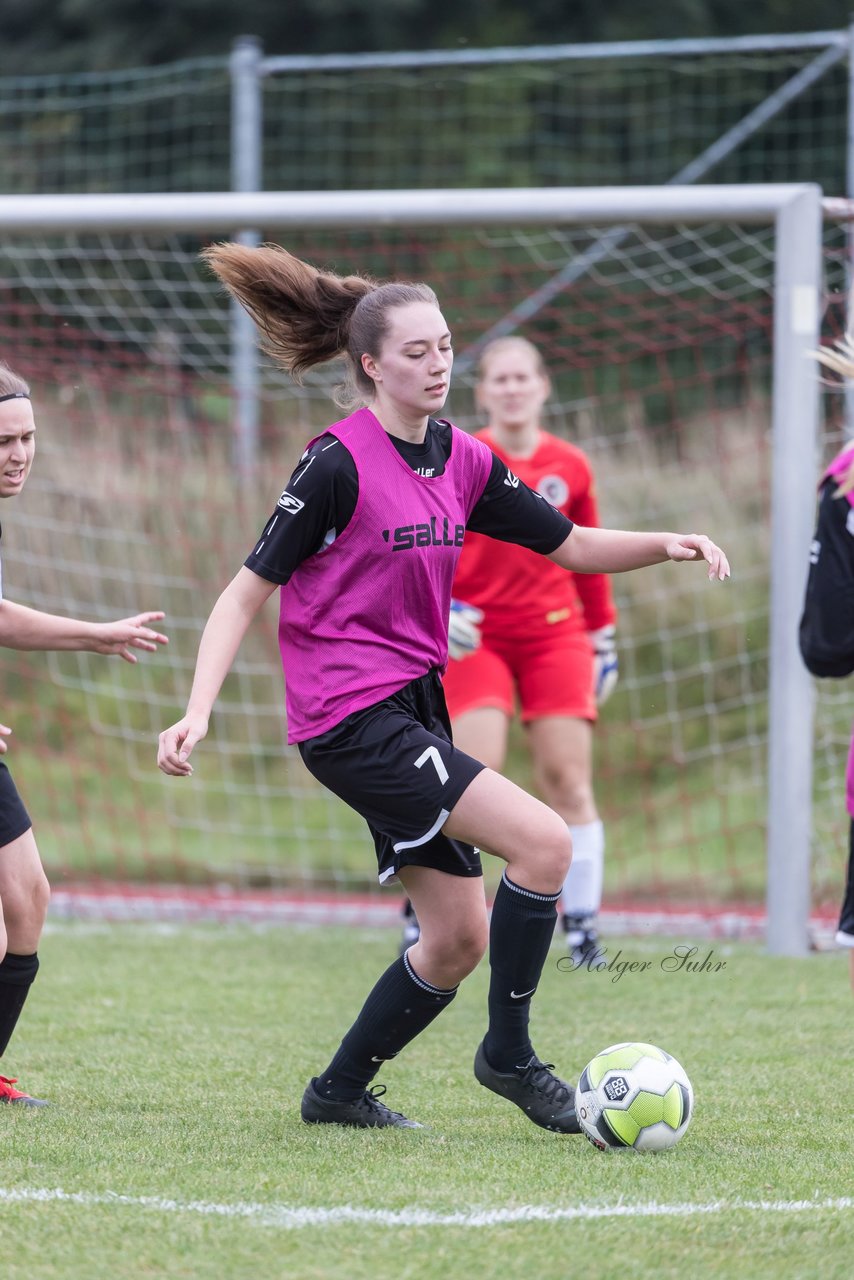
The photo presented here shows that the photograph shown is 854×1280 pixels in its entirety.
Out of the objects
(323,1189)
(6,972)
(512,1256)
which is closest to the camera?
(512,1256)

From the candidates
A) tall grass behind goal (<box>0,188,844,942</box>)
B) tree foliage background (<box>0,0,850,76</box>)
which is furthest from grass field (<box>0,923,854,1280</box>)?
tree foliage background (<box>0,0,850,76</box>)

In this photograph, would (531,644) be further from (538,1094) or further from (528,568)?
(538,1094)

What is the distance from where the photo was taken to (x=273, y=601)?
9.41 metres

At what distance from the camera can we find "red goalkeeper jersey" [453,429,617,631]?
5.85 meters

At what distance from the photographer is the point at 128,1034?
479 cm

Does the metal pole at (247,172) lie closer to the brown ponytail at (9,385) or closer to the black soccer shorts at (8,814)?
the brown ponytail at (9,385)

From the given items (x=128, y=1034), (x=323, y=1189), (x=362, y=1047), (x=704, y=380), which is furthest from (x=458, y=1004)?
(x=704, y=380)

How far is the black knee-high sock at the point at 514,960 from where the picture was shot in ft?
11.5

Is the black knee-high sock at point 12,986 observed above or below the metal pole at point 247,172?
below

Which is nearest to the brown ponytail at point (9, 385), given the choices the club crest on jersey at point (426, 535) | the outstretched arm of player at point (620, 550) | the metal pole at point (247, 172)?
the club crest on jersey at point (426, 535)

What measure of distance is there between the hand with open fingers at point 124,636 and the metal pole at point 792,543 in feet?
9.80

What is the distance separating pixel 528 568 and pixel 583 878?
1.12 m

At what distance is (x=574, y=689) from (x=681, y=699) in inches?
137

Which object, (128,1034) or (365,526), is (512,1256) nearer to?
(365,526)
